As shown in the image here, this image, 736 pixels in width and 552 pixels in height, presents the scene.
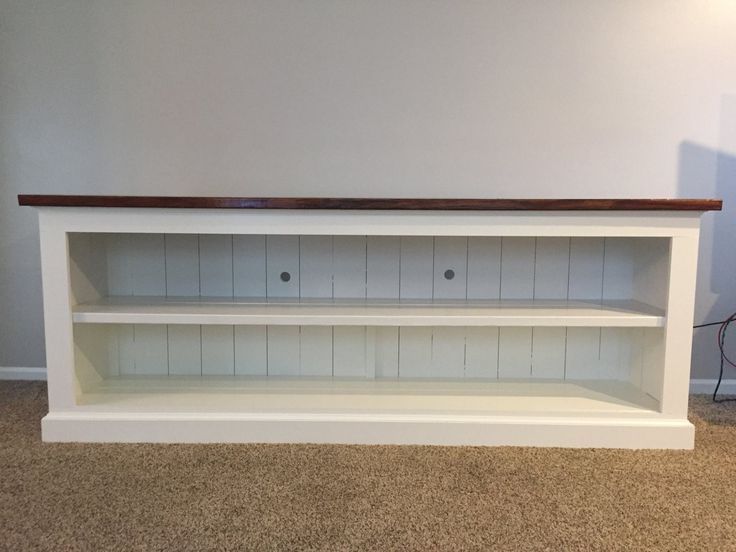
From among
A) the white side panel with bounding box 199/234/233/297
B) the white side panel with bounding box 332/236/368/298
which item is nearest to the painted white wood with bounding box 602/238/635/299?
the white side panel with bounding box 332/236/368/298

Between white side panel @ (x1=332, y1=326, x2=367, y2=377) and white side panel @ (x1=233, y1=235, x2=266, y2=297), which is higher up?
white side panel @ (x1=233, y1=235, x2=266, y2=297)

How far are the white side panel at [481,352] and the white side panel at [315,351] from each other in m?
0.45

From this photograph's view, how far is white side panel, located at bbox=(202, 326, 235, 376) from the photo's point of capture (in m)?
1.55

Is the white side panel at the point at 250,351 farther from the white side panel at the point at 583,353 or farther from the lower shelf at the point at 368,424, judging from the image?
the white side panel at the point at 583,353

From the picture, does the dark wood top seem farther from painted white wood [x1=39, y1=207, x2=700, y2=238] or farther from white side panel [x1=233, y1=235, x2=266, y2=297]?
white side panel [x1=233, y1=235, x2=266, y2=297]

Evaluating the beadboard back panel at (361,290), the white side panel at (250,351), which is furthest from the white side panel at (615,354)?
the white side panel at (250,351)

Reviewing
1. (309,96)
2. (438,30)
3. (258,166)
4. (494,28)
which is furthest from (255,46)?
(494,28)

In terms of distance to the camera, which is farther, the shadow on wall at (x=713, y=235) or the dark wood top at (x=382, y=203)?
the shadow on wall at (x=713, y=235)

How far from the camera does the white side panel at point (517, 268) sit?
1.55 meters

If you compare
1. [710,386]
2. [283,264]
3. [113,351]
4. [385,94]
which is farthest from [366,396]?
[710,386]

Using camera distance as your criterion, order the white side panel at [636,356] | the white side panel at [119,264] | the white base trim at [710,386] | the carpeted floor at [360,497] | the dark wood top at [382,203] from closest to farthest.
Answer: the carpeted floor at [360,497] → the dark wood top at [382,203] → the white side panel at [636,356] → the white side panel at [119,264] → the white base trim at [710,386]

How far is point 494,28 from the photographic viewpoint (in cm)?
155

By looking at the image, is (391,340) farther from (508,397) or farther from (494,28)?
(494,28)

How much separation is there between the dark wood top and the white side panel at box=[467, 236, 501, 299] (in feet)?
1.23
